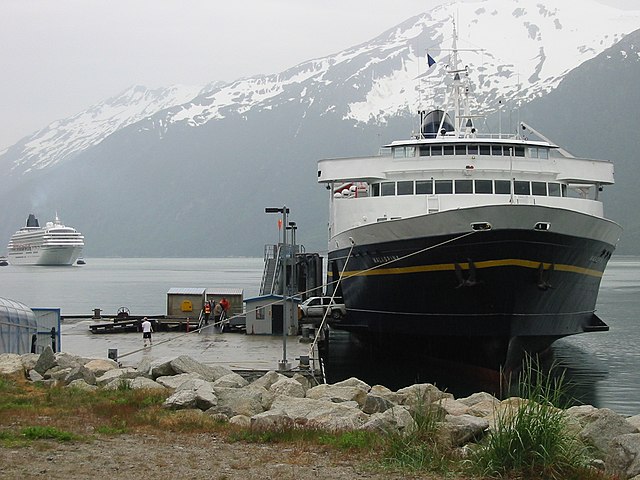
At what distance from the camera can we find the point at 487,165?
26.0m

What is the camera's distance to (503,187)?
25812mm

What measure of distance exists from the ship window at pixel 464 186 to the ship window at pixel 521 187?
4.11 feet

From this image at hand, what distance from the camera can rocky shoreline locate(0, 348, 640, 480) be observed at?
11086mm

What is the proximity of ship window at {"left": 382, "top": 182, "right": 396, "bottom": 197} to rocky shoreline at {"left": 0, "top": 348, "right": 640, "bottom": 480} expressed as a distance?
315 inches

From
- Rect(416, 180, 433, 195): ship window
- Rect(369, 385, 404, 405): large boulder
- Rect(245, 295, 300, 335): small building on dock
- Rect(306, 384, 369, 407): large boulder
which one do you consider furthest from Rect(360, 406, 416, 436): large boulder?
Rect(245, 295, 300, 335): small building on dock

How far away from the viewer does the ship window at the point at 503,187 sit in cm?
2577

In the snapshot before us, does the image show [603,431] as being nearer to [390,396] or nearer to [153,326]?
[390,396]

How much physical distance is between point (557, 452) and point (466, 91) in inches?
985

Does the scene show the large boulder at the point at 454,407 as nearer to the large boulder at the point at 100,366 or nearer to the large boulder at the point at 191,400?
the large boulder at the point at 191,400

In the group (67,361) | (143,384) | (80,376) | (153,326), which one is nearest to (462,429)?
(143,384)

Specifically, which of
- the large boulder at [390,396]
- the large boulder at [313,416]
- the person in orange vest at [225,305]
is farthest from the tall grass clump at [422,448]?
the person in orange vest at [225,305]

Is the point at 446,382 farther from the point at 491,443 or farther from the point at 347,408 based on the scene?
the point at 491,443

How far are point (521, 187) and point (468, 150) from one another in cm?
193

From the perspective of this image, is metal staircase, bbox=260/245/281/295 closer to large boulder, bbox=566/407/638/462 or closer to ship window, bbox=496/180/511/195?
ship window, bbox=496/180/511/195
